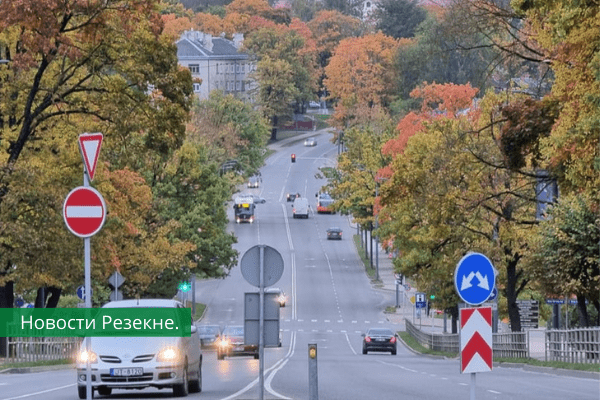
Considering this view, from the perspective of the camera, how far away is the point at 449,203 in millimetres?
49594

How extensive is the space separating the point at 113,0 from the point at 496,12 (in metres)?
11.9

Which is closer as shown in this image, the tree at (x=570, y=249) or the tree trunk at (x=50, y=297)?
the tree at (x=570, y=249)

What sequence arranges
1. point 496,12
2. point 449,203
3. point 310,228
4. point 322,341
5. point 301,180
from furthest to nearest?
point 301,180
point 310,228
point 322,341
point 449,203
point 496,12

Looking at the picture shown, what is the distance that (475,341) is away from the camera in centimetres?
1833

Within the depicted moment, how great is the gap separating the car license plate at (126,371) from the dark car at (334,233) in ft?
320

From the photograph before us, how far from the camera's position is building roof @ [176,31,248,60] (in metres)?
193

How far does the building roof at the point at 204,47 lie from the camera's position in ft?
632

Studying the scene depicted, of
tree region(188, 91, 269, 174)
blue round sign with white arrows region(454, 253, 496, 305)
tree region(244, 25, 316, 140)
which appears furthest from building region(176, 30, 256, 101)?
blue round sign with white arrows region(454, 253, 496, 305)

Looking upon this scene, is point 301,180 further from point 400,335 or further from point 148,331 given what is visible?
point 148,331

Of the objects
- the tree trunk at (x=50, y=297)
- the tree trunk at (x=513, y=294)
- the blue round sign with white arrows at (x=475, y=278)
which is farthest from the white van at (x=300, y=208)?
the blue round sign with white arrows at (x=475, y=278)

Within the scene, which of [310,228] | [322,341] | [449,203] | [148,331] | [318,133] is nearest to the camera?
[148,331]

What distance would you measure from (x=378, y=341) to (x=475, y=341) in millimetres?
43221

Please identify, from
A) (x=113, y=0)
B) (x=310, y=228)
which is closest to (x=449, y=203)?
(x=113, y=0)

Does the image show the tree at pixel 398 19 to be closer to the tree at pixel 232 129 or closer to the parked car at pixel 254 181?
the tree at pixel 232 129
